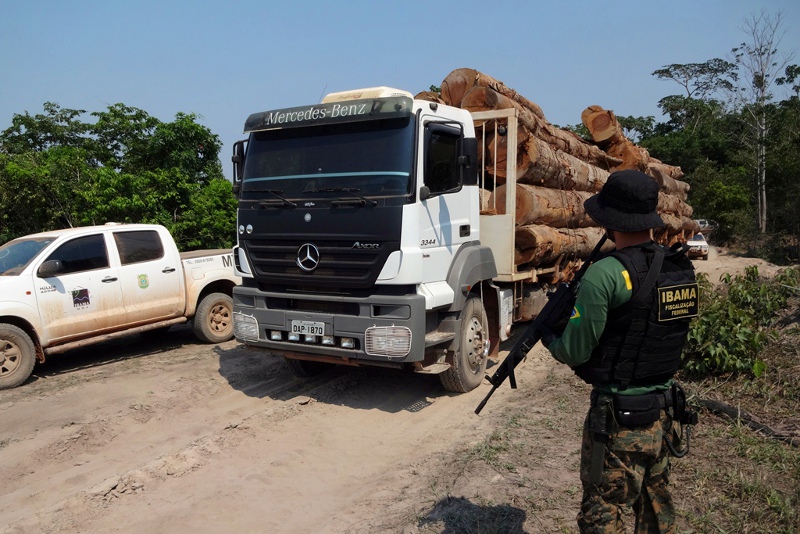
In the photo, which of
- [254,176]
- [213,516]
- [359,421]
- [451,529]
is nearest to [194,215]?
[254,176]

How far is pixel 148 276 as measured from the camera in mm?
7766

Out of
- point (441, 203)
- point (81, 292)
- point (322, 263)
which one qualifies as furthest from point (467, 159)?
point (81, 292)

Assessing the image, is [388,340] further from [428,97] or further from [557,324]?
[428,97]

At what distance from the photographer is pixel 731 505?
11.6ft

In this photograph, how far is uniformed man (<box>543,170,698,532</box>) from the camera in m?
2.48

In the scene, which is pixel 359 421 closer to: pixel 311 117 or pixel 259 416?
pixel 259 416

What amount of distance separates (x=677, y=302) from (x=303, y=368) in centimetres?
488

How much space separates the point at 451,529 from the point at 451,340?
7.91 feet

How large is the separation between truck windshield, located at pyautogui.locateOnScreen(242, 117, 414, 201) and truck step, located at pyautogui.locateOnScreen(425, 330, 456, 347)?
4.46 ft

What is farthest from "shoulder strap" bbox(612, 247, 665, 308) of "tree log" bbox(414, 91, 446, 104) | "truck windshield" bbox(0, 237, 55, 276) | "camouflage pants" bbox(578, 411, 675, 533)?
"truck windshield" bbox(0, 237, 55, 276)

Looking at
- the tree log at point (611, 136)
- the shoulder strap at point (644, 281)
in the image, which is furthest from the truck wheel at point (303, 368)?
the tree log at point (611, 136)

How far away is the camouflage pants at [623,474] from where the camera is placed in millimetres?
2568

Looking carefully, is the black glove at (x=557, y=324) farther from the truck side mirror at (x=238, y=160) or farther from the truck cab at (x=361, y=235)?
the truck side mirror at (x=238, y=160)

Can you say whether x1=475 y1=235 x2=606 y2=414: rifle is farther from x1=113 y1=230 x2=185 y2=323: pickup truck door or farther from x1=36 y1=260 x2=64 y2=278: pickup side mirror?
x1=113 y1=230 x2=185 y2=323: pickup truck door
